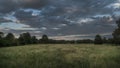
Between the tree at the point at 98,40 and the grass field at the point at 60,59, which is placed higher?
the tree at the point at 98,40

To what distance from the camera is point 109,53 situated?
21.6 metres

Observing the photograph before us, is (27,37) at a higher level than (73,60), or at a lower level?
higher

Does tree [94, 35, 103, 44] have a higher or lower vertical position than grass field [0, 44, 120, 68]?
higher

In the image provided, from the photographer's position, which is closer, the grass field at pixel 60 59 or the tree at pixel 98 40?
the grass field at pixel 60 59

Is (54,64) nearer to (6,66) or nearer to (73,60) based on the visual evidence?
(73,60)

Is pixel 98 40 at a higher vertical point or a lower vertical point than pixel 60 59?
higher

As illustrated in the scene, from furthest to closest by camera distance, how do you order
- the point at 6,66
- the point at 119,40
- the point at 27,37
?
the point at 27,37 < the point at 119,40 < the point at 6,66

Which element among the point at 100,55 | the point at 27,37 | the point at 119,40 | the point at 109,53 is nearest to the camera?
the point at 100,55

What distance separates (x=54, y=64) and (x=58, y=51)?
3.99 m

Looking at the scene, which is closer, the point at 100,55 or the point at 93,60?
the point at 93,60

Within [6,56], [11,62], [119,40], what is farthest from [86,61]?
[119,40]

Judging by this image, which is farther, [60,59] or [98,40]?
[98,40]

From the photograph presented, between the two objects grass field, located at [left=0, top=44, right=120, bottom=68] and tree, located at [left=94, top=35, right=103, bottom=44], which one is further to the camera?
tree, located at [left=94, top=35, right=103, bottom=44]

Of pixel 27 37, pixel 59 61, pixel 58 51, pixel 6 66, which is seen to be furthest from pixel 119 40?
pixel 6 66
